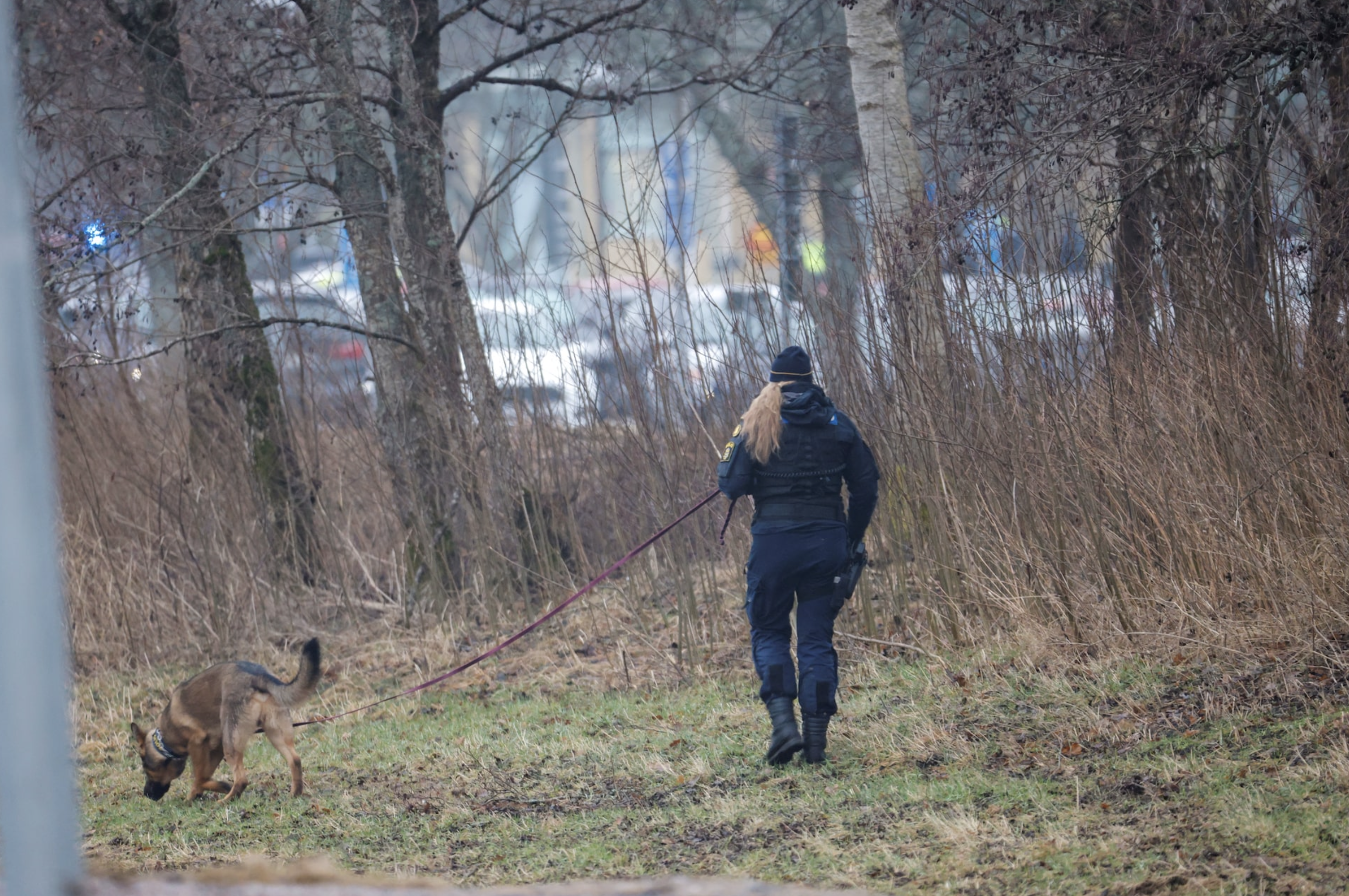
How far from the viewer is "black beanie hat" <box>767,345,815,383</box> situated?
20.3 ft

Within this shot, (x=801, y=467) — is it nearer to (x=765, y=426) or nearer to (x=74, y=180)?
(x=765, y=426)

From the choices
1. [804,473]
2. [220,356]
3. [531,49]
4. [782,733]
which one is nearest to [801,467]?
[804,473]

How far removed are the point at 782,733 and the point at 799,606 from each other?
2.07 feet

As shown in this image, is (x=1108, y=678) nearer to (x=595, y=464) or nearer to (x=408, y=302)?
(x=595, y=464)

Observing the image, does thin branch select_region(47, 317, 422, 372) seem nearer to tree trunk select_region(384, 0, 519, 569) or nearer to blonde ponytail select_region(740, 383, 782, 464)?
tree trunk select_region(384, 0, 519, 569)

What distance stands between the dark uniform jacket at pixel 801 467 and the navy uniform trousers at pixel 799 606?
2.9 inches

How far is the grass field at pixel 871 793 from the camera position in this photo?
4441 millimetres

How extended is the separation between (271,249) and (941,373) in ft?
23.5

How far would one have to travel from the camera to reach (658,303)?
10.2 m

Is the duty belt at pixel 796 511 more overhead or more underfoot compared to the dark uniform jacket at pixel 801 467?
more underfoot

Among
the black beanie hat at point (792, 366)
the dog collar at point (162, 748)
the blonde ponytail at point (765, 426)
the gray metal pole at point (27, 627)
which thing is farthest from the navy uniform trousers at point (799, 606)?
the gray metal pole at point (27, 627)

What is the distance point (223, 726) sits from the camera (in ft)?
22.9

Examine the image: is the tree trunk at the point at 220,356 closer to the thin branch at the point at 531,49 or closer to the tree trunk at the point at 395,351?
the tree trunk at the point at 395,351

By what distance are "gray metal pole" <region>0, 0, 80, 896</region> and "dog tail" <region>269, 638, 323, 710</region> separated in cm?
451
